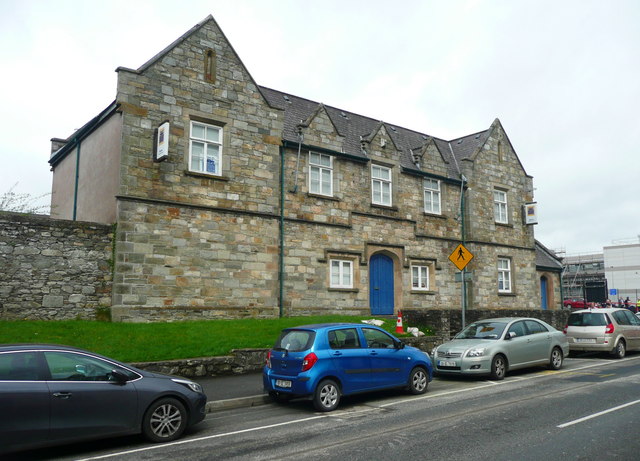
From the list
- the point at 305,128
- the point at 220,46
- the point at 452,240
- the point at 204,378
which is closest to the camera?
the point at 204,378

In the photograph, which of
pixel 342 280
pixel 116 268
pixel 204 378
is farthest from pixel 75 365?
pixel 342 280

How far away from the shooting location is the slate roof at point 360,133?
2259 cm

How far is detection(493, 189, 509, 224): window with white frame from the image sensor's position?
1143 inches

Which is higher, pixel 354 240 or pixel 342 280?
pixel 354 240

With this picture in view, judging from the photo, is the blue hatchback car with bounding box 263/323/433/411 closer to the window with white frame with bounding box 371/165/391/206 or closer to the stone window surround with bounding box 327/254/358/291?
the stone window surround with bounding box 327/254/358/291

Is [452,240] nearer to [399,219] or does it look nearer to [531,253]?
[399,219]

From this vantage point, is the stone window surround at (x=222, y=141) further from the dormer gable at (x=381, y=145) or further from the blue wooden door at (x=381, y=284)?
the blue wooden door at (x=381, y=284)

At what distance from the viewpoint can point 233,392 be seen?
11234mm

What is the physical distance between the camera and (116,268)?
628 inches

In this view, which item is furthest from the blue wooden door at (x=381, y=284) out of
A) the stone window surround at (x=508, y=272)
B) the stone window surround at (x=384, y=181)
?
the stone window surround at (x=508, y=272)

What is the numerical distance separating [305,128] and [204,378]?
38.6ft

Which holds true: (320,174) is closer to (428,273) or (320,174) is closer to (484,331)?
(428,273)

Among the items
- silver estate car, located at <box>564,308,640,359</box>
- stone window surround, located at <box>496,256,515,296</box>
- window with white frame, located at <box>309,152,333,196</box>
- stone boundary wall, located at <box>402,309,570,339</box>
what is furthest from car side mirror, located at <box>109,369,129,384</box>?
stone window surround, located at <box>496,256,515,296</box>

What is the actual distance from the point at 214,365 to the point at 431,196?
16094 mm
